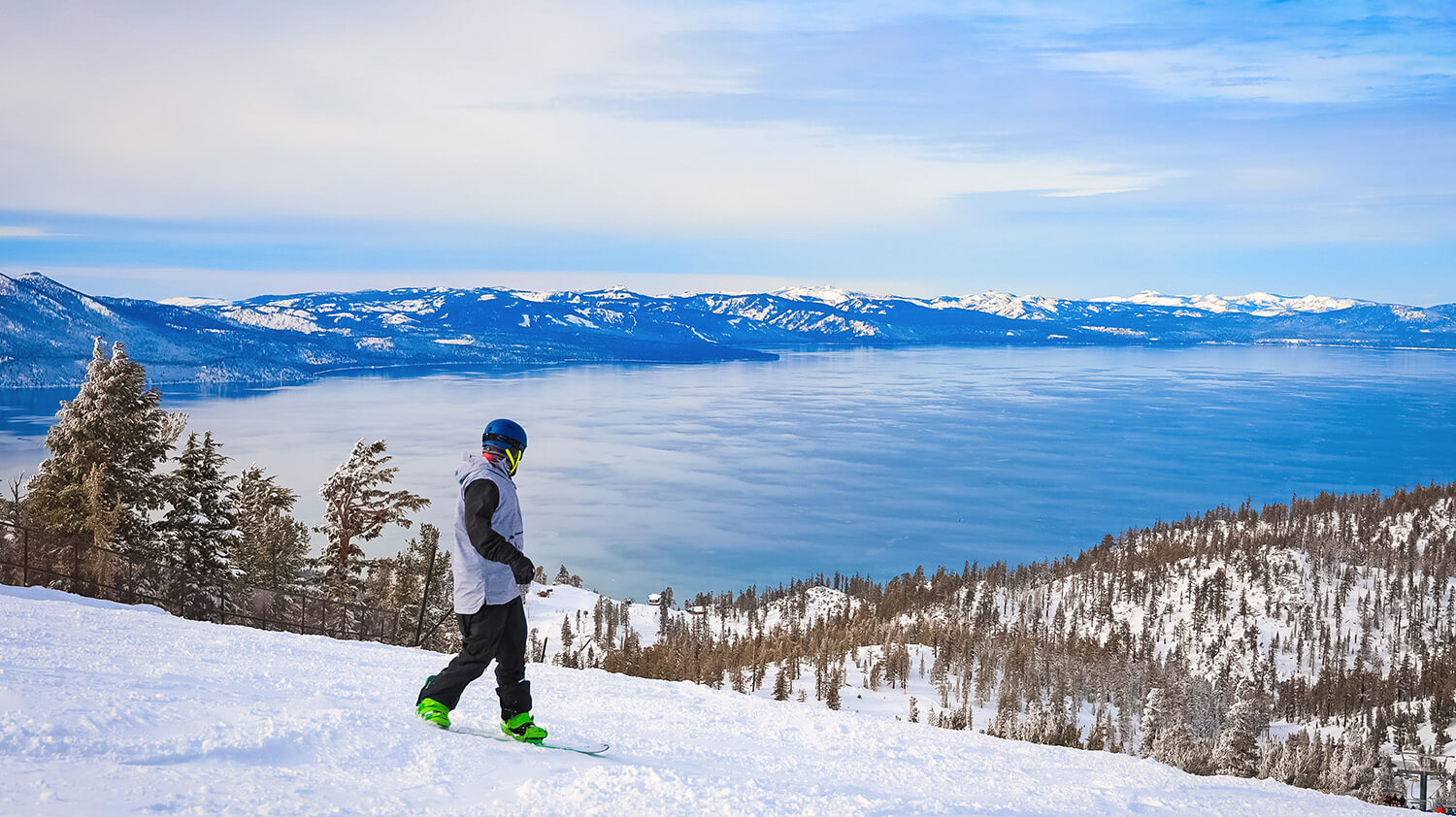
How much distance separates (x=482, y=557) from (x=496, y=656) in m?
0.69

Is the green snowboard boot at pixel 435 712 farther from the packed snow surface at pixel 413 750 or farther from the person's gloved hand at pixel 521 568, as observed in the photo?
the person's gloved hand at pixel 521 568

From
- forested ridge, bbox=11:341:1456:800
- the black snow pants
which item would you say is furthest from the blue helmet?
forested ridge, bbox=11:341:1456:800

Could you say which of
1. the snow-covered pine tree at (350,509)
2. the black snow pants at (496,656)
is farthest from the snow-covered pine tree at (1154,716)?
the black snow pants at (496,656)

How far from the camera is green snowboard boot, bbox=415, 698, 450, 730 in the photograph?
5928 millimetres

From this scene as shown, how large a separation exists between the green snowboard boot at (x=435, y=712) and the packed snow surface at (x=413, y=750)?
12 centimetres

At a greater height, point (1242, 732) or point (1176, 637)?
point (1242, 732)

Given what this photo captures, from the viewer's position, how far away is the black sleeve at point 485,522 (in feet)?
17.7

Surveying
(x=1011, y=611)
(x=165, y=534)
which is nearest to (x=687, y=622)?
(x=1011, y=611)

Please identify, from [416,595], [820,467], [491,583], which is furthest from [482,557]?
[820,467]

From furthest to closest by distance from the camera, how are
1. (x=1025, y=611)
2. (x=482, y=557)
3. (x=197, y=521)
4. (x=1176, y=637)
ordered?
(x=1025, y=611) < (x=1176, y=637) < (x=197, y=521) < (x=482, y=557)

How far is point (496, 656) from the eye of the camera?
5.82 metres

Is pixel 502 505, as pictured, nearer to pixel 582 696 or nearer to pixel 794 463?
pixel 582 696

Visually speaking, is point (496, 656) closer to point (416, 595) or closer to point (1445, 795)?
point (416, 595)

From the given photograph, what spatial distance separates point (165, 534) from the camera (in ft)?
80.9
